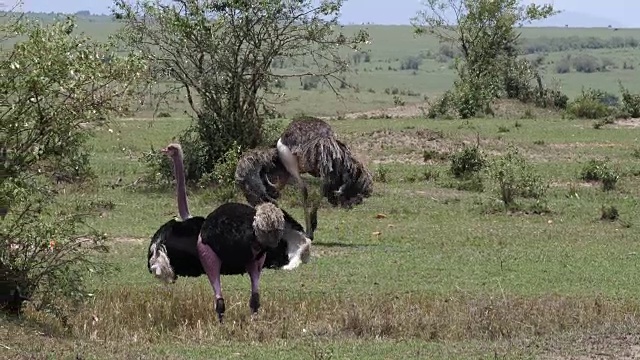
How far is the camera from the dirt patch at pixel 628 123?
96.0 ft

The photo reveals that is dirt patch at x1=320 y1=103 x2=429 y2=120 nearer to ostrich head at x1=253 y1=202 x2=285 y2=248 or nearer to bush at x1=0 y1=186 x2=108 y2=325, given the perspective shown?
bush at x1=0 y1=186 x2=108 y2=325

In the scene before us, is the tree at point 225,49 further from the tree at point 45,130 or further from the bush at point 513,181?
the tree at point 45,130

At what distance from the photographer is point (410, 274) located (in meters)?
13.1

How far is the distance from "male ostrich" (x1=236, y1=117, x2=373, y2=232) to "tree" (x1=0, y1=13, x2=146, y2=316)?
3.78m

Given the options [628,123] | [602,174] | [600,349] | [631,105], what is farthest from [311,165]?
[631,105]

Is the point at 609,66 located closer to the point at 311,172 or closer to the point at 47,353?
the point at 311,172

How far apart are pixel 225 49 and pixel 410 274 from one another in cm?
799

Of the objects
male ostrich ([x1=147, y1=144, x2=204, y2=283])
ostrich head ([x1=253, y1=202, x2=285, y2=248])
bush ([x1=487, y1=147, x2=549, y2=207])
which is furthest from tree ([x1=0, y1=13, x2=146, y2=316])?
bush ([x1=487, y1=147, x2=549, y2=207])

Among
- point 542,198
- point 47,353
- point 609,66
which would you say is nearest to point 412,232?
point 542,198

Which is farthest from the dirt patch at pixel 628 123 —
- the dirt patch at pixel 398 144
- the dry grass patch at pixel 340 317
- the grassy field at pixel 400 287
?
the dry grass patch at pixel 340 317

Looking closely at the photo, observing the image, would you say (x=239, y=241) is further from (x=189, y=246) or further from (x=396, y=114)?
(x=396, y=114)

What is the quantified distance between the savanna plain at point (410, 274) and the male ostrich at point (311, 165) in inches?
28.4

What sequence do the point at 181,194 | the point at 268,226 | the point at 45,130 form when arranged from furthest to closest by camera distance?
the point at 181,194 → the point at 45,130 → the point at 268,226

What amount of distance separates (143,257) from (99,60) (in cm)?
414
